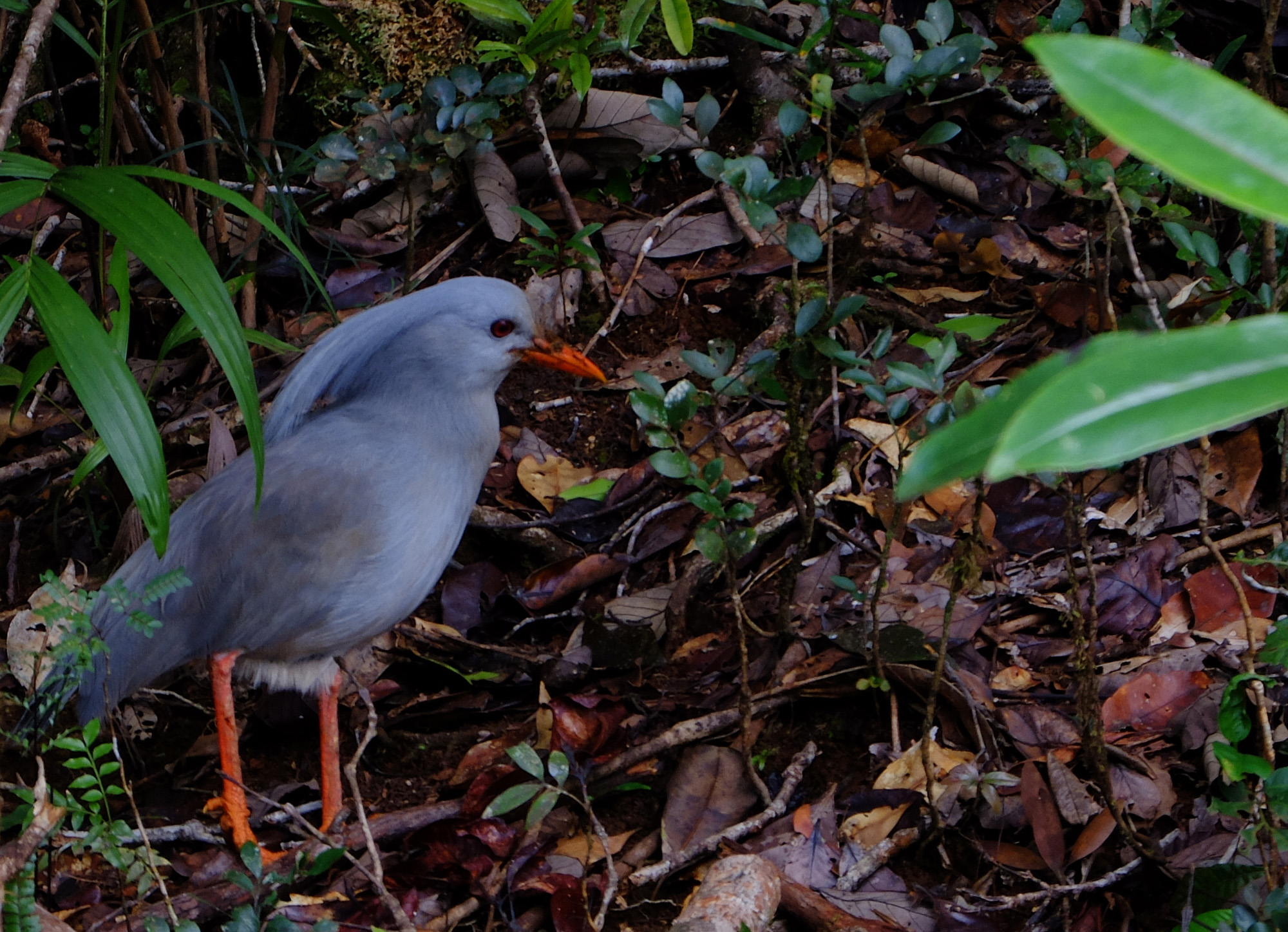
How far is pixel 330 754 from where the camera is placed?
10.1 ft

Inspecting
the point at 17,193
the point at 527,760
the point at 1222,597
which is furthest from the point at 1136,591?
the point at 17,193

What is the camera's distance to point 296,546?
2.84 metres

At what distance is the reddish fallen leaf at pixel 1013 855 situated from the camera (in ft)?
7.80

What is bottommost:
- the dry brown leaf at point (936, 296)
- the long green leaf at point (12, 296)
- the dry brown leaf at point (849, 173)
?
the dry brown leaf at point (936, 296)

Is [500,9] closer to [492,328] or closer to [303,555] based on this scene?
[492,328]

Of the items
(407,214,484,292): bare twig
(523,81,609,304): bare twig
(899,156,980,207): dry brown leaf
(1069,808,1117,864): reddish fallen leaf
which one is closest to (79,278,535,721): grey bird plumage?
(523,81,609,304): bare twig

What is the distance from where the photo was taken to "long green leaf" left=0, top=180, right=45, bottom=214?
7.62ft

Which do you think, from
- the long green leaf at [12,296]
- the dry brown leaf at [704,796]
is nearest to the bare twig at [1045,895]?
the dry brown leaf at [704,796]

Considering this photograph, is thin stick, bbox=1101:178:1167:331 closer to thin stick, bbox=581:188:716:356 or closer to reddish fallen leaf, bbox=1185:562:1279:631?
reddish fallen leaf, bbox=1185:562:1279:631

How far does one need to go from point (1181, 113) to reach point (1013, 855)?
2027 mm

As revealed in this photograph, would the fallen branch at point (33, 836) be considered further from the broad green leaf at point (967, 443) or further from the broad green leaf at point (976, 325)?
the broad green leaf at point (976, 325)

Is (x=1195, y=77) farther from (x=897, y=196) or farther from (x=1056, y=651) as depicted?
(x=897, y=196)

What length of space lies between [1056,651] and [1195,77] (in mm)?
→ 2395

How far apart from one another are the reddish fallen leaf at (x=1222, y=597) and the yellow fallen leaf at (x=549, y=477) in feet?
5.88
